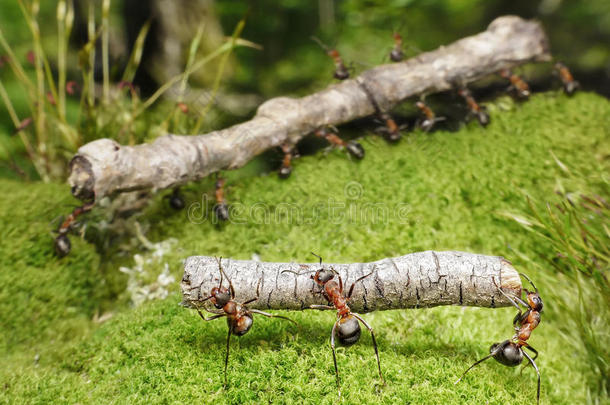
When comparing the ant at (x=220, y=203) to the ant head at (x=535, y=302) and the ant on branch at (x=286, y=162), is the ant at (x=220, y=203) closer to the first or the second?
the ant on branch at (x=286, y=162)

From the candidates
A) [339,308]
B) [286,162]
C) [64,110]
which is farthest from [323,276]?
[64,110]

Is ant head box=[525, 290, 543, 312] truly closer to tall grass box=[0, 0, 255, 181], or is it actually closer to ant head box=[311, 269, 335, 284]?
ant head box=[311, 269, 335, 284]

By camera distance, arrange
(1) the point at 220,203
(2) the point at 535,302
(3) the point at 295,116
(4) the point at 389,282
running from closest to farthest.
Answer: (2) the point at 535,302
(4) the point at 389,282
(1) the point at 220,203
(3) the point at 295,116

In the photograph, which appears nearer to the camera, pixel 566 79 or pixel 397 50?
pixel 566 79

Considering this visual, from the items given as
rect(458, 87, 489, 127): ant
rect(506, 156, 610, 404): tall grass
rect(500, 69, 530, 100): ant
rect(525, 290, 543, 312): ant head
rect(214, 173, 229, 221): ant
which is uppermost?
rect(500, 69, 530, 100): ant

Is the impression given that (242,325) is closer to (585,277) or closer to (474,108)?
(585,277)

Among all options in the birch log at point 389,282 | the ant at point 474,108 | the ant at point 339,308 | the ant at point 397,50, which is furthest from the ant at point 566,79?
the ant at point 339,308

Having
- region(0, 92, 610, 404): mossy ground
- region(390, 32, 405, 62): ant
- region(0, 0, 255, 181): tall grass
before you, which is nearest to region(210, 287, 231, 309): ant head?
region(0, 92, 610, 404): mossy ground
